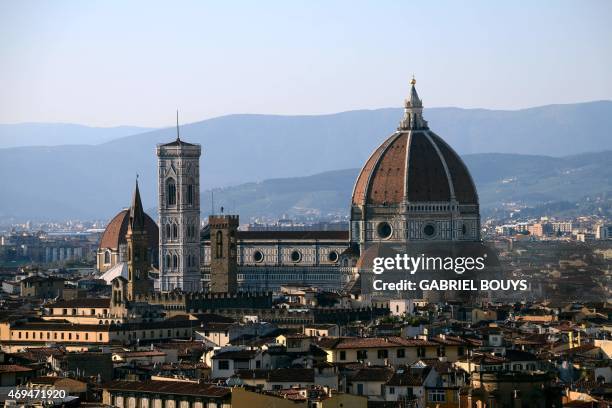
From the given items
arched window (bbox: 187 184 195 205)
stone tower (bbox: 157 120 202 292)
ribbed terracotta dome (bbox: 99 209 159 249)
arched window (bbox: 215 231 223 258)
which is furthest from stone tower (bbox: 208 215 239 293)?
ribbed terracotta dome (bbox: 99 209 159 249)

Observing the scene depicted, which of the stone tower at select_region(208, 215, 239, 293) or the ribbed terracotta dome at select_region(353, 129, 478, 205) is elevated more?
the ribbed terracotta dome at select_region(353, 129, 478, 205)

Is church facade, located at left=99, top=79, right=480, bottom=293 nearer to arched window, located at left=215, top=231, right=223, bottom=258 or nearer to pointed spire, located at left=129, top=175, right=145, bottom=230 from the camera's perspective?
arched window, located at left=215, top=231, right=223, bottom=258

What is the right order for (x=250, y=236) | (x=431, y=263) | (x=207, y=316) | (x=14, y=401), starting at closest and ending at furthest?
(x=14, y=401)
(x=207, y=316)
(x=431, y=263)
(x=250, y=236)

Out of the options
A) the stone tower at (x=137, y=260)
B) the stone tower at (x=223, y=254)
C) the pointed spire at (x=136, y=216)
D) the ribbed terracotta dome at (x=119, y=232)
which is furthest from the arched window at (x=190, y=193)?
the stone tower at (x=137, y=260)

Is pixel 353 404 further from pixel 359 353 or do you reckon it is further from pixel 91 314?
pixel 91 314

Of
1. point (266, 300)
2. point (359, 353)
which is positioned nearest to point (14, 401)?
point (359, 353)

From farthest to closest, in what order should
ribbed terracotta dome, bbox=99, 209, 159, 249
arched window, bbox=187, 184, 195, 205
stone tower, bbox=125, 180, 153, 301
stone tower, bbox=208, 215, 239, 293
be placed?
ribbed terracotta dome, bbox=99, 209, 159, 249 < arched window, bbox=187, 184, 195, 205 < stone tower, bbox=208, 215, 239, 293 < stone tower, bbox=125, 180, 153, 301

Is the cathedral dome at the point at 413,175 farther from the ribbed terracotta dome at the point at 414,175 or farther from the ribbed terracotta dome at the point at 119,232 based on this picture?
the ribbed terracotta dome at the point at 119,232
